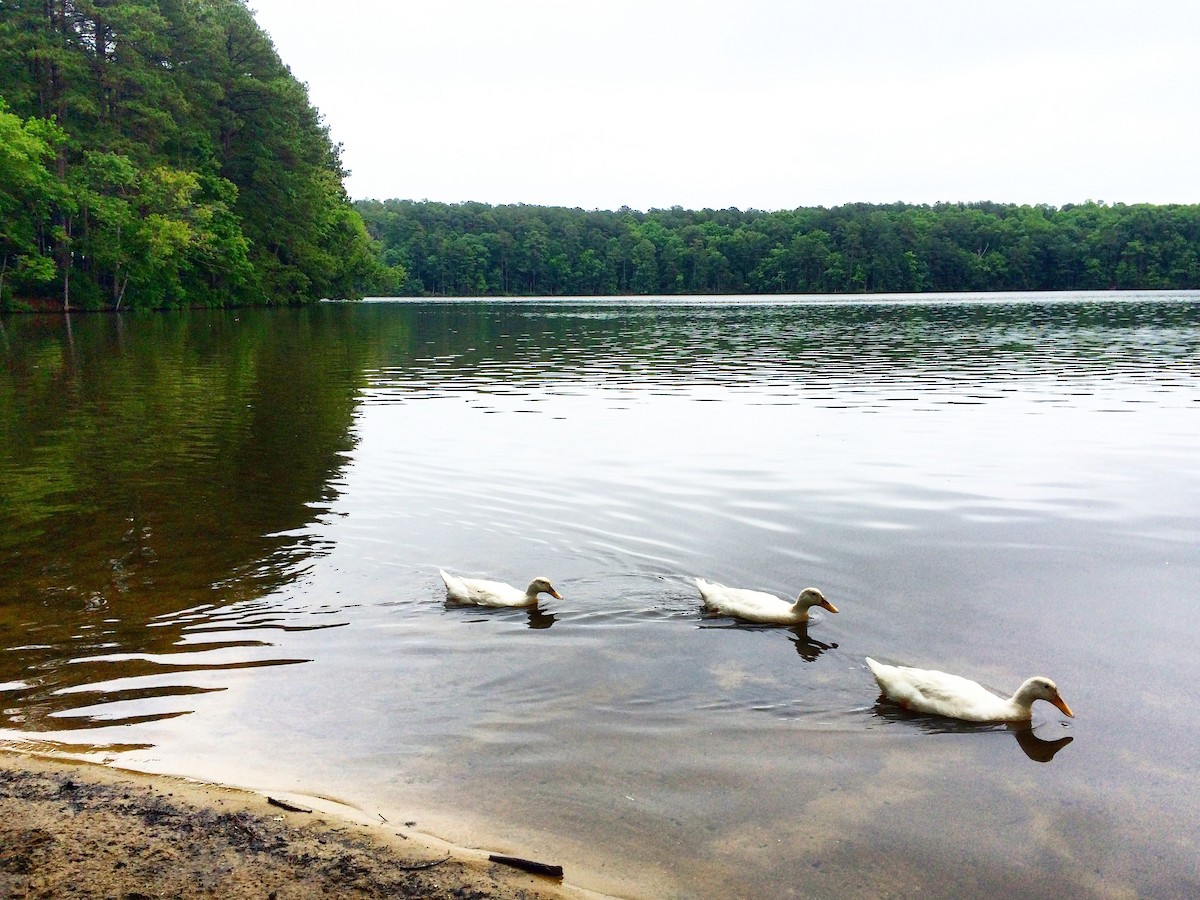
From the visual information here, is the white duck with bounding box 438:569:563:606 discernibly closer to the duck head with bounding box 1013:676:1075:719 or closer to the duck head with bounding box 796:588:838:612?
the duck head with bounding box 796:588:838:612

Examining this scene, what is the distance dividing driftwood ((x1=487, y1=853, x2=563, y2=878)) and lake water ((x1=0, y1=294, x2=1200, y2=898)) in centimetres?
19

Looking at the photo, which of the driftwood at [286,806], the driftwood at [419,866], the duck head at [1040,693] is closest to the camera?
the driftwood at [419,866]

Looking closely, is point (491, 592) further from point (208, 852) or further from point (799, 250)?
point (799, 250)

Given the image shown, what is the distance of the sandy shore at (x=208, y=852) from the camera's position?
13.6ft

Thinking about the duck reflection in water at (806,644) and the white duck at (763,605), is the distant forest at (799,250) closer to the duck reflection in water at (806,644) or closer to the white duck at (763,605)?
the white duck at (763,605)

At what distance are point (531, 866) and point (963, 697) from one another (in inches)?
140

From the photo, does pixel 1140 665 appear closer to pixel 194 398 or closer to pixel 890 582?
pixel 890 582

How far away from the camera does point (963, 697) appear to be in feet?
21.8

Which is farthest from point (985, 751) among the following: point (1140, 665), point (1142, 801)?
point (1140, 665)

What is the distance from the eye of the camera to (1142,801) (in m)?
5.57

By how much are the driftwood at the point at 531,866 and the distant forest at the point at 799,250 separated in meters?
154

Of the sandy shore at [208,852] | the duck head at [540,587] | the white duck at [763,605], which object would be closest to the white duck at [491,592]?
the duck head at [540,587]

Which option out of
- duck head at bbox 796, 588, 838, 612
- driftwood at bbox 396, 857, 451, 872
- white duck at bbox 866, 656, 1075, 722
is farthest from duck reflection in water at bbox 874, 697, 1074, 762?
driftwood at bbox 396, 857, 451, 872

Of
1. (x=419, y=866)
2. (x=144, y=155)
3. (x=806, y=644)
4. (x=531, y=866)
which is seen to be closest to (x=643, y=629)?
(x=806, y=644)
